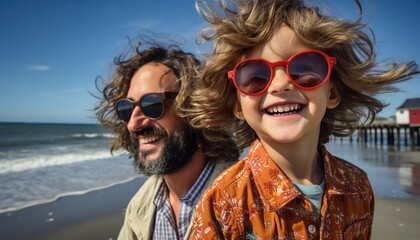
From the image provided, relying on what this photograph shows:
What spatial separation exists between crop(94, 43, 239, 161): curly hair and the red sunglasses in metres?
1.01

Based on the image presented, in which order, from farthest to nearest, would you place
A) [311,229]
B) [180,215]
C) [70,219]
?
1. [70,219]
2. [180,215]
3. [311,229]

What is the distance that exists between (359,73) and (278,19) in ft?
2.41

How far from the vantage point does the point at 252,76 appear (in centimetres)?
179

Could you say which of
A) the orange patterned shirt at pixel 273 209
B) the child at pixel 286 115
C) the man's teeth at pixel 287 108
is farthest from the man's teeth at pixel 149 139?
the man's teeth at pixel 287 108

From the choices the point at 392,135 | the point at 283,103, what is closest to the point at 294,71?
the point at 283,103

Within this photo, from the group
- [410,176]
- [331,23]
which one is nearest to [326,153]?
[331,23]

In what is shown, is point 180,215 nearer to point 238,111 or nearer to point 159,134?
point 159,134

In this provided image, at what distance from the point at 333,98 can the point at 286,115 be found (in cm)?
59

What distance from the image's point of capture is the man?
280cm

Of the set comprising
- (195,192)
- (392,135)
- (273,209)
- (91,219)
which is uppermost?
(273,209)

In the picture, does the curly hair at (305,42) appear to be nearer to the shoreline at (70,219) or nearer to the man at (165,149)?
the man at (165,149)

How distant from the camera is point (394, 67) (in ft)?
7.48

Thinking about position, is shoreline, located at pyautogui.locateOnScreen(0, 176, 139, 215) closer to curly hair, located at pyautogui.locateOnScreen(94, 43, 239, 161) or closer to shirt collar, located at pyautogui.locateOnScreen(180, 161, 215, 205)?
curly hair, located at pyautogui.locateOnScreen(94, 43, 239, 161)

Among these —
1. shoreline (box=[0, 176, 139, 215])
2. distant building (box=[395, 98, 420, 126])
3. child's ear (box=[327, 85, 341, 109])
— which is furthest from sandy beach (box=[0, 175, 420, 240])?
distant building (box=[395, 98, 420, 126])
